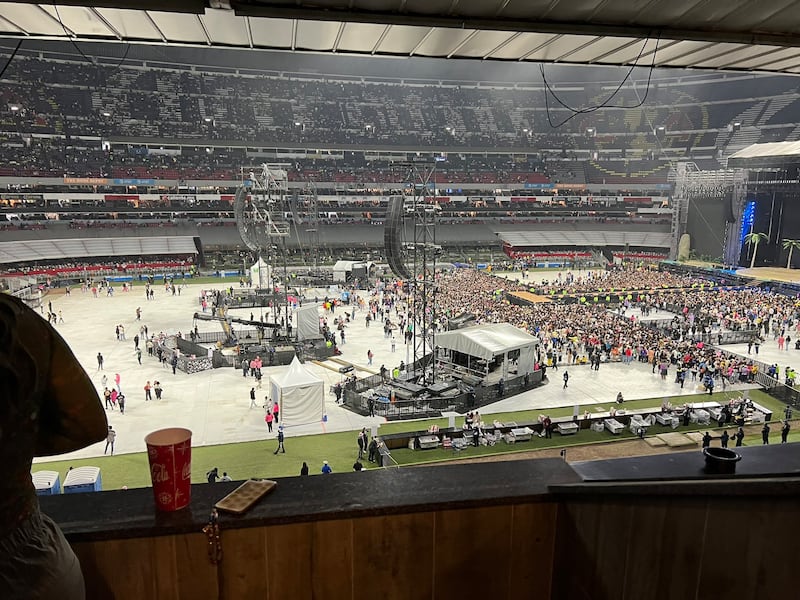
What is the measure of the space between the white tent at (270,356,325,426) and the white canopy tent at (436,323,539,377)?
6.35 metres

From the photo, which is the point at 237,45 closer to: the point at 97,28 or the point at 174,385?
the point at 97,28

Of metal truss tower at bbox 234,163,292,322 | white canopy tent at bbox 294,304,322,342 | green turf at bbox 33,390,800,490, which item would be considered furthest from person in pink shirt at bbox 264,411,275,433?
white canopy tent at bbox 294,304,322,342

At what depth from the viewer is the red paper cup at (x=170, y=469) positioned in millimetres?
2334

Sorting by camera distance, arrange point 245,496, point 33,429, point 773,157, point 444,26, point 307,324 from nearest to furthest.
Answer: point 33,429 → point 245,496 → point 444,26 → point 307,324 → point 773,157

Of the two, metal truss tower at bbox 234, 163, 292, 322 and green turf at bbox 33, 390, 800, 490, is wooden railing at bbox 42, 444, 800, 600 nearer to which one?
green turf at bbox 33, 390, 800, 490

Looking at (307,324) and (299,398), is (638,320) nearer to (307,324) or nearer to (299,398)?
(307,324)

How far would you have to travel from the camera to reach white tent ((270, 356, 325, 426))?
1634cm

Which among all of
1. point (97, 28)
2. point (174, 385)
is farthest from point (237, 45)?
point (174, 385)

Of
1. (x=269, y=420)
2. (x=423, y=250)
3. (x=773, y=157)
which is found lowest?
(x=269, y=420)

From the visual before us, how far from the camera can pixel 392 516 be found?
2475mm

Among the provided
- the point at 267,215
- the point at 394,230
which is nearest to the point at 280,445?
the point at 394,230

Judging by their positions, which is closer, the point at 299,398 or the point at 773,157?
the point at 299,398

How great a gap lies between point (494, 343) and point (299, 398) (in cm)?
763

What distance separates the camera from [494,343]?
19891 mm
